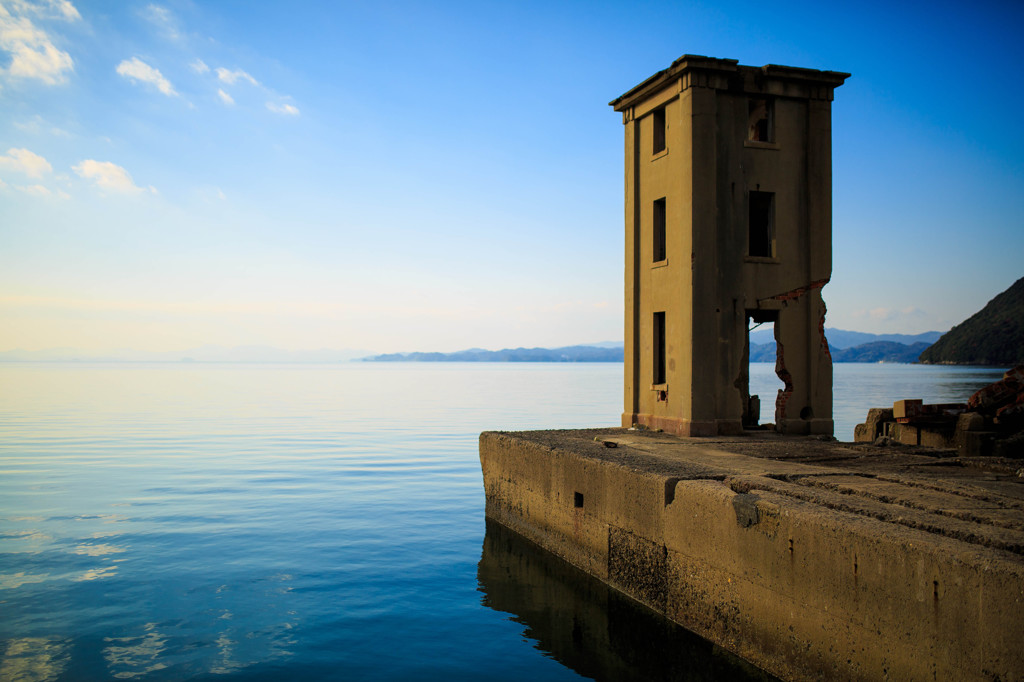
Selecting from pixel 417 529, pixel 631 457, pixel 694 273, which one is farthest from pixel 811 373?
pixel 417 529

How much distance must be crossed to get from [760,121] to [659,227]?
Answer: 3234 millimetres

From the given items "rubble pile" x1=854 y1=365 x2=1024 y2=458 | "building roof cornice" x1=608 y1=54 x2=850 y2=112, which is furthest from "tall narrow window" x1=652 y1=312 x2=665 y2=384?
"building roof cornice" x1=608 y1=54 x2=850 y2=112

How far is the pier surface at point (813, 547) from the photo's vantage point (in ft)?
16.6

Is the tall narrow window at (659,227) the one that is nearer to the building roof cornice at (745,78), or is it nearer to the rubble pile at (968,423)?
the building roof cornice at (745,78)

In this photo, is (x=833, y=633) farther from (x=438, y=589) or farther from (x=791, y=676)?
(x=438, y=589)

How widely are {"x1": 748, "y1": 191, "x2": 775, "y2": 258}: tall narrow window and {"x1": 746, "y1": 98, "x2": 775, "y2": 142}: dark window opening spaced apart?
1.22m

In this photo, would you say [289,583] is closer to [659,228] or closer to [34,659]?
[34,659]

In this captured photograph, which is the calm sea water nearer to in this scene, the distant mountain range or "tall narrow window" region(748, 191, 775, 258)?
"tall narrow window" region(748, 191, 775, 258)

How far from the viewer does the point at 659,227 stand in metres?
16.6

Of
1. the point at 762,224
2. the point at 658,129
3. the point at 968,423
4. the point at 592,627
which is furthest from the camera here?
the point at 762,224

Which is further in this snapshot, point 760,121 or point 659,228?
point 659,228

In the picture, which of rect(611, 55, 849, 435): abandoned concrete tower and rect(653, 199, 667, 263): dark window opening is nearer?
rect(611, 55, 849, 435): abandoned concrete tower

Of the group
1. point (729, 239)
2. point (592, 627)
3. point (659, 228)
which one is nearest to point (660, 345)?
point (659, 228)

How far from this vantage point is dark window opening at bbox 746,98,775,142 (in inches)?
614
